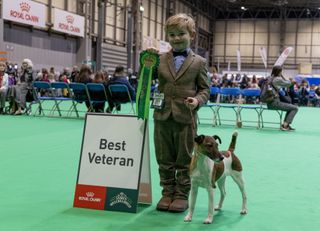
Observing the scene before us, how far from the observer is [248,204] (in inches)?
133

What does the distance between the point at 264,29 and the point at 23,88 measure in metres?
31.2

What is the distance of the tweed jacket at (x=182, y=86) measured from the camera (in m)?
3.14

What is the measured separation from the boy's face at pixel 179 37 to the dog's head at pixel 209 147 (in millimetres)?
773

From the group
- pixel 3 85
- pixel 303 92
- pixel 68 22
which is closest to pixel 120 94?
pixel 3 85

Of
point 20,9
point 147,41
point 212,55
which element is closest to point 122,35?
point 147,41

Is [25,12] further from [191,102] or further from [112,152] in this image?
[191,102]

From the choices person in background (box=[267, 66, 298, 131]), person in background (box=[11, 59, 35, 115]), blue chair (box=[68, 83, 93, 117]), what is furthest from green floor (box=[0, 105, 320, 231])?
person in background (box=[11, 59, 35, 115])

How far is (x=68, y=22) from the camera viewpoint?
20.3 metres

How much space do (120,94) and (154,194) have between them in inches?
248

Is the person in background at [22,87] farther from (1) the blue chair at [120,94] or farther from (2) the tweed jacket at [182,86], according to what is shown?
(2) the tweed jacket at [182,86]

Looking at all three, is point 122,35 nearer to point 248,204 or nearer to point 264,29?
point 264,29

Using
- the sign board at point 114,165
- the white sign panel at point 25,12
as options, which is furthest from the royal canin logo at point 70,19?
the sign board at point 114,165

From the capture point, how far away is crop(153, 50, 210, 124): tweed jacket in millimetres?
3139

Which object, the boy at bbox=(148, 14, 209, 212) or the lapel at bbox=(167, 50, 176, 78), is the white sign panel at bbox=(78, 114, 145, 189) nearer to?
the boy at bbox=(148, 14, 209, 212)
